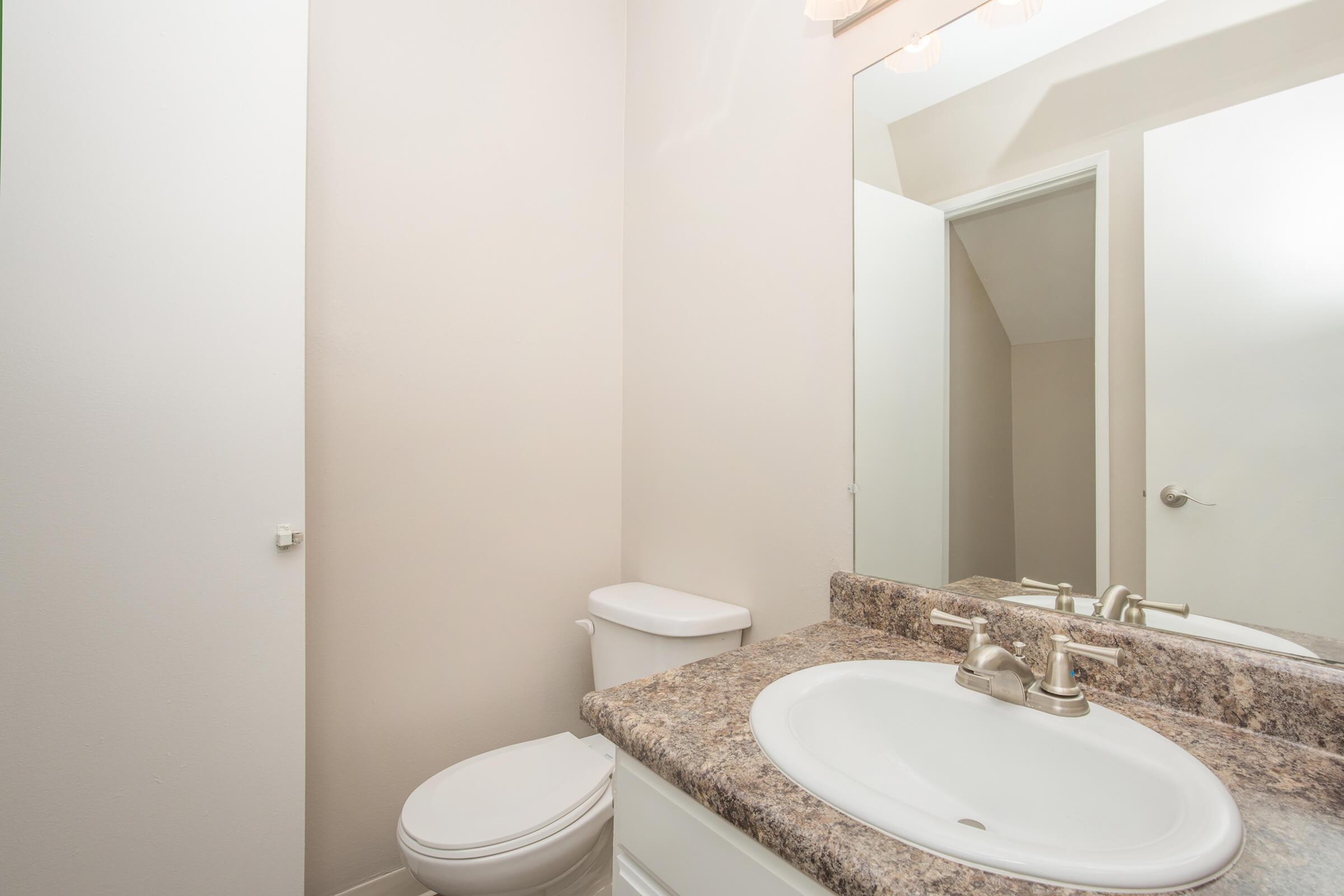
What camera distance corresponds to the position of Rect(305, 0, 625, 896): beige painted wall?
4.28 ft

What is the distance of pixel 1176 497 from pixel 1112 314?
260mm

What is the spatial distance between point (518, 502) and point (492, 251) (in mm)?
650

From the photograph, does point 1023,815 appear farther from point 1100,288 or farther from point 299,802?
point 299,802

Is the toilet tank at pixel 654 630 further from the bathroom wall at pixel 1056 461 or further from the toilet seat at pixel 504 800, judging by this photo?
the bathroom wall at pixel 1056 461

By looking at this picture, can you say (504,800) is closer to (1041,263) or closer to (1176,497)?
(1176,497)

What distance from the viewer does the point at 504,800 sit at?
3.90ft

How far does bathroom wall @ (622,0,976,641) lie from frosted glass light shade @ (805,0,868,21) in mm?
63

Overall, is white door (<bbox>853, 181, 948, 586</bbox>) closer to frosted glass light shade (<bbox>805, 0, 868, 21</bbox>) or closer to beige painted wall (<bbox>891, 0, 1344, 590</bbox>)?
beige painted wall (<bbox>891, 0, 1344, 590</bbox>)

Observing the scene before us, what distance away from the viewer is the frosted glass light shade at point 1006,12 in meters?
0.93

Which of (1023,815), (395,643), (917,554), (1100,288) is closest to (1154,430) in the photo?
(1100,288)

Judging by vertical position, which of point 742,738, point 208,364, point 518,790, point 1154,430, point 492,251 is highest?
point 492,251

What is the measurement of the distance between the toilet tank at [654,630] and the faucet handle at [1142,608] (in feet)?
2.38

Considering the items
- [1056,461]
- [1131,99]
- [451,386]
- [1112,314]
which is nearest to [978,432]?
[1056,461]

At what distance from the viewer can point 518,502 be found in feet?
5.17
